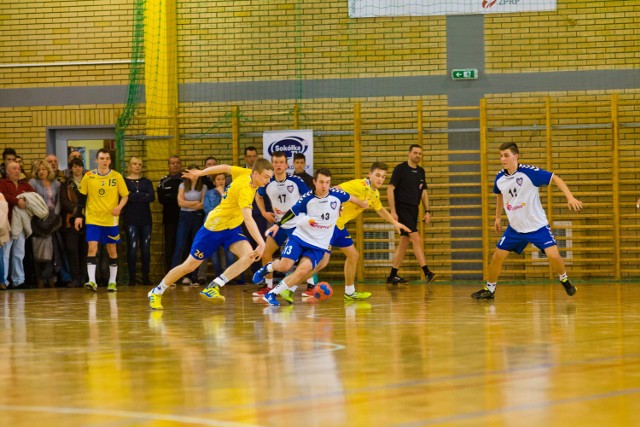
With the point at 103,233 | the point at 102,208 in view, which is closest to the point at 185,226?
the point at 103,233

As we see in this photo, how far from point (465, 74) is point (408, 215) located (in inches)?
117

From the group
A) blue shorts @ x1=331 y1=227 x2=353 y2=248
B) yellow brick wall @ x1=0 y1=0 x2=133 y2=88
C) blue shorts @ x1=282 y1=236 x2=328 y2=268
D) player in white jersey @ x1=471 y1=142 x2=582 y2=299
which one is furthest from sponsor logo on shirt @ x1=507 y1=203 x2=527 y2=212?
yellow brick wall @ x1=0 y1=0 x2=133 y2=88

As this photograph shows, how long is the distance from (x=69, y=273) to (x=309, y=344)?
30.8ft

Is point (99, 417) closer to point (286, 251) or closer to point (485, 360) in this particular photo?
point (485, 360)

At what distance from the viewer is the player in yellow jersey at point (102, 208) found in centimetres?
1422

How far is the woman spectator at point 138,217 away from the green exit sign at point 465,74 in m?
5.30

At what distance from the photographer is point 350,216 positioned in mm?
12258

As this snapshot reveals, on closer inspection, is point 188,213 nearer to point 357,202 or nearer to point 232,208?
point 357,202

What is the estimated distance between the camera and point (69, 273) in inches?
615

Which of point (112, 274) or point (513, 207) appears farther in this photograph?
point (112, 274)

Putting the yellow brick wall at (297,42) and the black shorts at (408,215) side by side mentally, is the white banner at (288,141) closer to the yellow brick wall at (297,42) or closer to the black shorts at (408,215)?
the yellow brick wall at (297,42)

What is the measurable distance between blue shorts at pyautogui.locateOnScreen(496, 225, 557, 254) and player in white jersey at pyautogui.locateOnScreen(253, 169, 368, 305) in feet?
6.44

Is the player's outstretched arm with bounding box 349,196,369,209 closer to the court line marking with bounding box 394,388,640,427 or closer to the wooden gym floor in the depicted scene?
the wooden gym floor

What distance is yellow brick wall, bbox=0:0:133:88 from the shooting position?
56.6 feet
